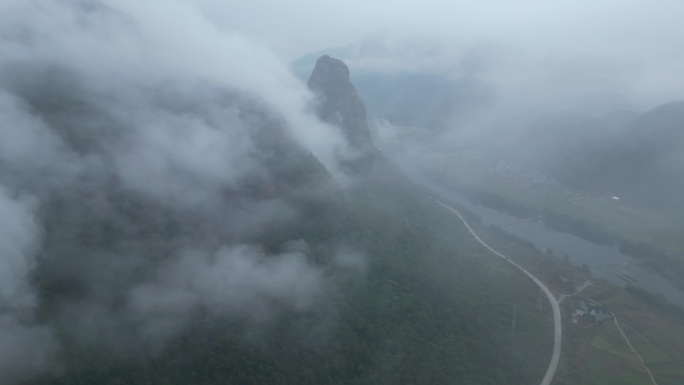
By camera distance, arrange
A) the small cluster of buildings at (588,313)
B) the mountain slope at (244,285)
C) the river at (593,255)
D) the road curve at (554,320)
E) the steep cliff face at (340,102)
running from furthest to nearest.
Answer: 1. the steep cliff face at (340,102)
2. the river at (593,255)
3. the small cluster of buildings at (588,313)
4. the road curve at (554,320)
5. the mountain slope at (244,285)

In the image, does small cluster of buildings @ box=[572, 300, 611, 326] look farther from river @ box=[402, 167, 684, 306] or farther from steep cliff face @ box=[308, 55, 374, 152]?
steep cliff face @ box=[308, 55, 374, 152]

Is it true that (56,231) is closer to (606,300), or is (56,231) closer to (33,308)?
(33,308)

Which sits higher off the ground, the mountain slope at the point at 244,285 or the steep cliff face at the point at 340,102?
the steep cliff face at the point at 340,102

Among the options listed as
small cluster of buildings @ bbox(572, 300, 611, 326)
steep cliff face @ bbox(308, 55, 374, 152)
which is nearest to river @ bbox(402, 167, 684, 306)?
small cluster of buildings @ bbox(572, 300, 611, 326)

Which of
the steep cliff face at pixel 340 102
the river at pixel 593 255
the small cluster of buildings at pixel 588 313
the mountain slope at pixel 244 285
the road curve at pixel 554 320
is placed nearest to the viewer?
the mountain slope at pixel 244 285

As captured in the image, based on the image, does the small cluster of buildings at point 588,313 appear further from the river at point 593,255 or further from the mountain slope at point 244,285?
the river at point 593,255

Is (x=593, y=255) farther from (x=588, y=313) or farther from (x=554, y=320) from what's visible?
(x=554, y=320)

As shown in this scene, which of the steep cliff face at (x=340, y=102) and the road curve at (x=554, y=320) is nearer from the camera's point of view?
the road curve at (x=554, y=320)

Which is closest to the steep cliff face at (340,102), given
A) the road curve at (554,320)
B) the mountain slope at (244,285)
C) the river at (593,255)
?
the road curve at (554,320)

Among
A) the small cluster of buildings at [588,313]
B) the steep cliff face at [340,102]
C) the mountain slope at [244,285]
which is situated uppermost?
the steep cliff face at [340,102]

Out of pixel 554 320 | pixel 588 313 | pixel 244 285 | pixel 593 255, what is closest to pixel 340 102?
pixel 593 255
